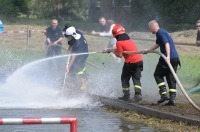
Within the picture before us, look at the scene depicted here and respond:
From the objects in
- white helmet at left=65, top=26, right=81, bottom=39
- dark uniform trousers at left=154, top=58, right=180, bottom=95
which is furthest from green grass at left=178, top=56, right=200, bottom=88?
dark uniform trousers at left=154, top=58, right=180, bottom=95

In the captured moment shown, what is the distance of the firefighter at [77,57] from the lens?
1529 centimetres

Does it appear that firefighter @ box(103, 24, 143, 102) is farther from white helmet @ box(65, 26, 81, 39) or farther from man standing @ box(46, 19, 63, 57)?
man standing @ box(46, 19, 63, 57)

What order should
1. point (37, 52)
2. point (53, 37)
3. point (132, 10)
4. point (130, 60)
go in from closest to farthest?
point (130, 60) → point (53, 37) → point (37, 52) → point (132, 10)

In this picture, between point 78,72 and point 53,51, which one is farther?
point 53,51

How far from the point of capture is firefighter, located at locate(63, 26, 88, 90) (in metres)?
15.3

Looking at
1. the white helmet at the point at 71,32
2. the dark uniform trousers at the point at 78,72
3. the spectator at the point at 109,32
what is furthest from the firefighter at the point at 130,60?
the spectator at the point at 109,32

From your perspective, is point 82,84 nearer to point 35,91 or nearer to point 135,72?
point 35,91

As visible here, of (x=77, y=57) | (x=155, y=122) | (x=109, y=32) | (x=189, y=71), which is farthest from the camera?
(x=109, y=32)

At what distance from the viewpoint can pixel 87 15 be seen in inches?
2434

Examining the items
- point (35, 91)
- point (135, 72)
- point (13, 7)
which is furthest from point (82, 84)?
point (13, 7)

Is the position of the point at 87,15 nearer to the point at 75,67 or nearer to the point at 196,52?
the point at 196,52

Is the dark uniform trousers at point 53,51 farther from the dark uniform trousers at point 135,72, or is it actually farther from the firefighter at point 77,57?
the dark uniform trousers at point 135,72

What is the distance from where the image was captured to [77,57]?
606 inches

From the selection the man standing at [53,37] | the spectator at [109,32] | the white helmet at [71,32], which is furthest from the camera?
the spectator at [109,32]
